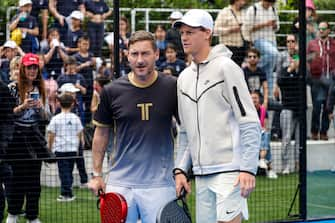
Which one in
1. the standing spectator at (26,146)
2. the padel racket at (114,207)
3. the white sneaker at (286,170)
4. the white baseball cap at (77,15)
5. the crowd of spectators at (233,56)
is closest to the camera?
the padel racket at (114,207)

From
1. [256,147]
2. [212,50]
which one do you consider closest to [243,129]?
[256,147]

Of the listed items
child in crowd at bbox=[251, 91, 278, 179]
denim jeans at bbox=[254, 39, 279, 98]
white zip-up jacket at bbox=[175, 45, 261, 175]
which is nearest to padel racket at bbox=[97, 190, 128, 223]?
white zip-up jacket at bbox=[175, 45, 261, 175]

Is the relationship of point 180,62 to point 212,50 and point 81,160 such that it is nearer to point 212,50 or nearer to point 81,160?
point 81,160

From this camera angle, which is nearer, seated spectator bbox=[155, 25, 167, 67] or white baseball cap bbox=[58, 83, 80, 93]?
white baseball cap bbox=[58, 83, 80, 93]

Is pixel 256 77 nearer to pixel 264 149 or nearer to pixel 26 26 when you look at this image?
pixel 264 149

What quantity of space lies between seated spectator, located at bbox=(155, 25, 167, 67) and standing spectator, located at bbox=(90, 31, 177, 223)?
16.8 feet

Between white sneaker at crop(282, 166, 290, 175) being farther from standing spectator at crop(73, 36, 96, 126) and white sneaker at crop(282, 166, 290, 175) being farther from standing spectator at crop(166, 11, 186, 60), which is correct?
standing spectator at crop(73, 36, 96, 126)

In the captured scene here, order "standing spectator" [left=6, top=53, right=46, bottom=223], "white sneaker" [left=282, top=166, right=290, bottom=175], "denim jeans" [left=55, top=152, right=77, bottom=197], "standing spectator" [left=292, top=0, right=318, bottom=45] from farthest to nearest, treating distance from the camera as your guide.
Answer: "standing spectator" [left=292, top=0, right=318, bottom=45]
"white sneaker" [left=282, top=166, right=290, bottom=175]
"denim jeans" [left=55, top=152, right=77, bottom=197]
"standing spectator" [left=6, top=53, right=46, bottom=223]

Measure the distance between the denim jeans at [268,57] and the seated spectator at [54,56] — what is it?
258cm

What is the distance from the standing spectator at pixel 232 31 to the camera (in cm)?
1045

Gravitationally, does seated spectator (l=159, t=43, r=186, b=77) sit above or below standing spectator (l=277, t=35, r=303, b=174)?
above

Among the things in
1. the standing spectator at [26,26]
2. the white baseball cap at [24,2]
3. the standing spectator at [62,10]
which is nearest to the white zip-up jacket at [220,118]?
the standing spectator at [62,10]

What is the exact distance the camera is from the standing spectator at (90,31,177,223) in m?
5.80

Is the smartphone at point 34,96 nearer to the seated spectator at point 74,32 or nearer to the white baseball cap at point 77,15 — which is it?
the seated spectator at point 74,32
